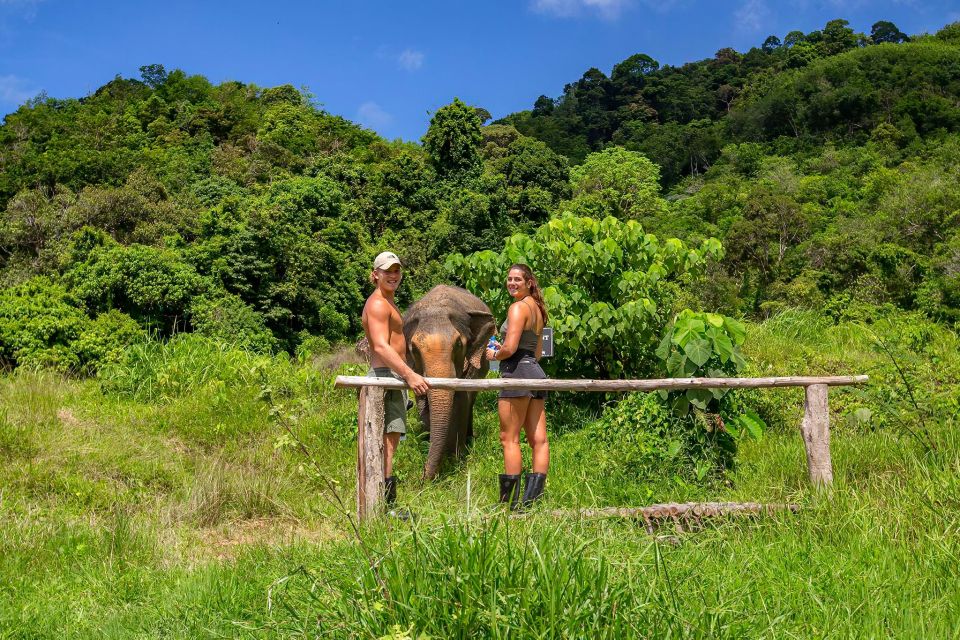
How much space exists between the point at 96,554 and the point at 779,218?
62.3 ft

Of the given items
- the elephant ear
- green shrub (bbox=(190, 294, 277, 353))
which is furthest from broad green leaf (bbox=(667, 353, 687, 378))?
green shrub (bbox=(190, 294, 277, 353))

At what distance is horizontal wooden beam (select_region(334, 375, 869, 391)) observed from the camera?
5207 millimetres

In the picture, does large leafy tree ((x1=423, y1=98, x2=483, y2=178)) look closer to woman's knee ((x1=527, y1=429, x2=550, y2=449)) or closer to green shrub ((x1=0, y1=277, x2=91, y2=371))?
green shrub ((x1=0, y1=277, x2=91, y2=371))

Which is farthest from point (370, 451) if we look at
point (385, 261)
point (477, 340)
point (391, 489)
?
point (477, 340)

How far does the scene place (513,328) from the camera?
5.71 m

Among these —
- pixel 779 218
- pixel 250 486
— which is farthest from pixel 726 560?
pixel 779 218

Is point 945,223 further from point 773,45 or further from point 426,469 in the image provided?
point 773,45

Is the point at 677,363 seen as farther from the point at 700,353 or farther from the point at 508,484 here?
the point at 508,484

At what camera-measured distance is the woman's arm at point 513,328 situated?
18.7 feet

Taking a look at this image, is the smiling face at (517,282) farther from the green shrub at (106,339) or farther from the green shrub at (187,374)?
the green shrub at (106,339)

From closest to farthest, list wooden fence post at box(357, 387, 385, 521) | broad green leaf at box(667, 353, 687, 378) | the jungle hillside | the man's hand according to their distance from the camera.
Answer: the jungle hillside
wooden fence post at box(357, 387, 385, 521)
the man's hand
broad green leaf at box(667, 353, 687, 378)

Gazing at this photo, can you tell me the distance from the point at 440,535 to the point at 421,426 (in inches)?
212

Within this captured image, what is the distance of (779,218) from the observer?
21000 mm

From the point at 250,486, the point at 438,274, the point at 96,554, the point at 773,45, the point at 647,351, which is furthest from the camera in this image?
the point at 773,45
